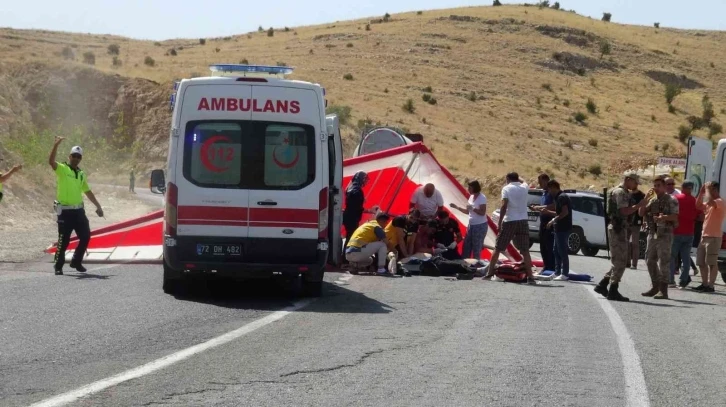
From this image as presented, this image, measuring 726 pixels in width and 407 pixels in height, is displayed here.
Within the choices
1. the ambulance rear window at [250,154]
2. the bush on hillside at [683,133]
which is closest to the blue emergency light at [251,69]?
the ambulance rear window at [250,154]

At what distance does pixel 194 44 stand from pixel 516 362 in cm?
10255

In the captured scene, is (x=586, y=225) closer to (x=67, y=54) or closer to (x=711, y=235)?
(x=711, y=235)

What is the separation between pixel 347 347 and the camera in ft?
32.2

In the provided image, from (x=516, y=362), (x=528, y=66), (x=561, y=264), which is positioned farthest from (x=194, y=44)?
(x=516, y=362)

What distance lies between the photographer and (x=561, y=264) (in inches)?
760

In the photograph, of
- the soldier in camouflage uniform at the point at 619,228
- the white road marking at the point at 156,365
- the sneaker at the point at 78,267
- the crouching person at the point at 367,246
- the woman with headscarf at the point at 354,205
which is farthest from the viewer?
the woman with headscarf at the point at 354,205

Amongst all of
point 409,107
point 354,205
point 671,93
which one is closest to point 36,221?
point 354,205

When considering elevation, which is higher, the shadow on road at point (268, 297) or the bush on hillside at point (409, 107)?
the bush on hillside at point (409, 107)

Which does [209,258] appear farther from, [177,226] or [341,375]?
[341,375]

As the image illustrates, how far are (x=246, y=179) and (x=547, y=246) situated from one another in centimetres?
791

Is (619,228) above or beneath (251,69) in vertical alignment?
beneath

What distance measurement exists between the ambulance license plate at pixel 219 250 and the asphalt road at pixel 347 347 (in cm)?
61

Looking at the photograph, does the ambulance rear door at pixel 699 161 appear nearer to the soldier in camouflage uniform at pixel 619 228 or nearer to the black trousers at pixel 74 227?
the soldier in camouflage uniform at pixel 619 228

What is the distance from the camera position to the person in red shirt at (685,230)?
1839cm
